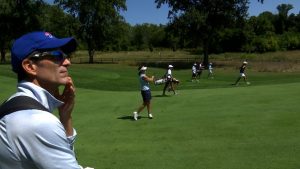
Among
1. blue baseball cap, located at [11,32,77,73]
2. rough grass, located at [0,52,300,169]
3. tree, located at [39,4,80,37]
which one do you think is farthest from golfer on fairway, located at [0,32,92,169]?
tree, located at [39,4,80,37]

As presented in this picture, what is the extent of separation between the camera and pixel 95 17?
93.0 meters

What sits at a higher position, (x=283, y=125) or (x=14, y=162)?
(x=14, y=162)

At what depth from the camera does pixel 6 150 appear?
104 inches

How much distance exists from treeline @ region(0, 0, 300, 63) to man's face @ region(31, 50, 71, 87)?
230ft

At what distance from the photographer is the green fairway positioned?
11930mm

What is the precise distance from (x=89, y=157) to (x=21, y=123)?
10.3 metres

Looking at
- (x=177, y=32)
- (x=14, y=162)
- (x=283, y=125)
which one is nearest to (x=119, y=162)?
(x=283, y=125)

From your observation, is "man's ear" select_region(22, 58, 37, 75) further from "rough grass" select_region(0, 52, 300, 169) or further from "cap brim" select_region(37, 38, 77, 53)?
"rough grass" select_region(0, 52, 300, 169)

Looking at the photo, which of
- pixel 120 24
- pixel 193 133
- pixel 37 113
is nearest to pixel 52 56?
pixel 37 113

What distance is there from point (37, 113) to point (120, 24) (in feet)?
300

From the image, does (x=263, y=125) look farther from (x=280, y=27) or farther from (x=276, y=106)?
(x=280, y=27)

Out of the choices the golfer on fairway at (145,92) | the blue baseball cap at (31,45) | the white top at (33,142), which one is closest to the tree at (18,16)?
the golfer on fairway at (145,92)

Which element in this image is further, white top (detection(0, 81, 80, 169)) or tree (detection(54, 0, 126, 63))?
tree (detection(54, 0, 126, 63))

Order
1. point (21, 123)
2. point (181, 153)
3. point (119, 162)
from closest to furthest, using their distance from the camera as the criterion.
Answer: point (21, 123)
point (119, 162)
point (181, 153)
